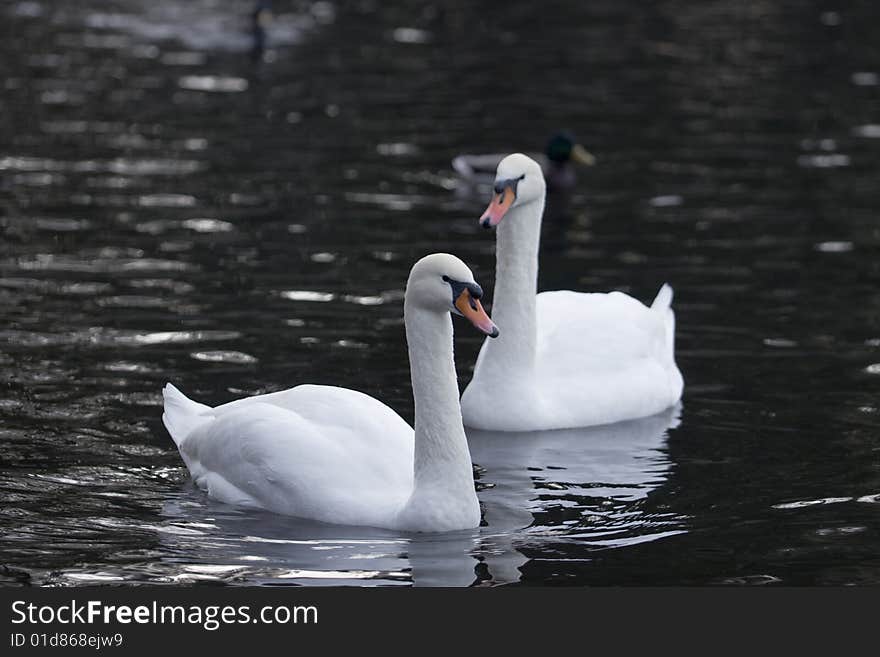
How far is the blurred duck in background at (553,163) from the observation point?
18891 millimetres

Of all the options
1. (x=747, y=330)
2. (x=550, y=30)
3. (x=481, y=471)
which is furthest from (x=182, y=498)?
(x=550, y=30)

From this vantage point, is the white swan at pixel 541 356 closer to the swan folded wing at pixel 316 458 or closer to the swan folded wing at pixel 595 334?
the swan folded wing at pixel 595 334

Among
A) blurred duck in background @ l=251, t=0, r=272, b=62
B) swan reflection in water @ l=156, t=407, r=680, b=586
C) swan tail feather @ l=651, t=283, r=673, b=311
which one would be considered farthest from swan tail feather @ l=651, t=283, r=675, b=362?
blurred duck in background @ l=251, t=0, r=272, b=62

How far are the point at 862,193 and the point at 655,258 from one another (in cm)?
350

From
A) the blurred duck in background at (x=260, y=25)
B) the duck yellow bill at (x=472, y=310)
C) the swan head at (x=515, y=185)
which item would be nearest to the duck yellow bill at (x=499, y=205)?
the swan head at (x=515, y=185)

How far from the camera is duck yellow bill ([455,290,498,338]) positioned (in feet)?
29.7

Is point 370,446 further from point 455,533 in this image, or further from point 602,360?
point 602,360

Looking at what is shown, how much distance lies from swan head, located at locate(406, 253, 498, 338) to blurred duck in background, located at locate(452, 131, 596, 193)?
9677 mm

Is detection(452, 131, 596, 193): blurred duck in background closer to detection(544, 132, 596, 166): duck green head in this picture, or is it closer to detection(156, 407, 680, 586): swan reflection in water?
detection(544, 132, 596, 166): duck green head

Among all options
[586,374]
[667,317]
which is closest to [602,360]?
[586,374]

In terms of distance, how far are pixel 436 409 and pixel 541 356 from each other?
117 inches

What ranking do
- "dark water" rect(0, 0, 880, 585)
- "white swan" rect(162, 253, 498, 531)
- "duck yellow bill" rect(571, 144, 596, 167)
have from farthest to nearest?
1. "duck yellow bill" rect(571, 144, 596, 167)
2. "dark water" rect(0, 0, 880, 585)
3. "white swan" rect(162, 253, 498, 531)

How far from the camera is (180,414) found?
1054 cm

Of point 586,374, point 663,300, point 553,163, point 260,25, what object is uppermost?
point 260,25
